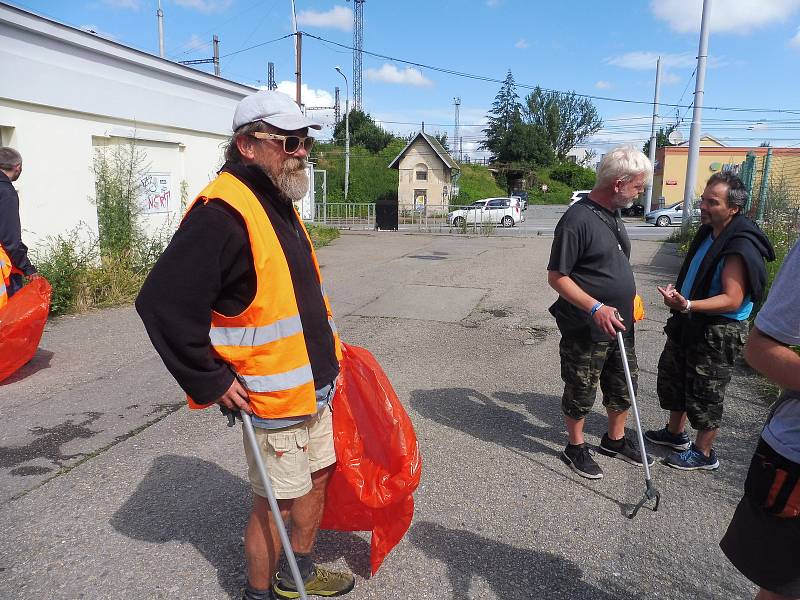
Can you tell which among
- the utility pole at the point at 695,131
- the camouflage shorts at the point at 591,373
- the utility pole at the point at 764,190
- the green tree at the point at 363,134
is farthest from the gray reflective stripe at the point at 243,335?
the green tree at the point at 363,134

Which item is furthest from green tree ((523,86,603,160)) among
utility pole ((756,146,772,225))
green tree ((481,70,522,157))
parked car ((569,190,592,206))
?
utility pole ((756,146,772,225))

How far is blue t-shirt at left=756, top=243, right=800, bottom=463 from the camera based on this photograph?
164 centimetres

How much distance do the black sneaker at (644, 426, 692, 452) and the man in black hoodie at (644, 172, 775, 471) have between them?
5.2 inches

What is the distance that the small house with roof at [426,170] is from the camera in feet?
152

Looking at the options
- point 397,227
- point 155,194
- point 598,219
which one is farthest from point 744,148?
point 598,219

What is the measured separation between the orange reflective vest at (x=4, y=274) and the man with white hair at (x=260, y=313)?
3.85m

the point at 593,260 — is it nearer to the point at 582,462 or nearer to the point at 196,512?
the point at 582,462

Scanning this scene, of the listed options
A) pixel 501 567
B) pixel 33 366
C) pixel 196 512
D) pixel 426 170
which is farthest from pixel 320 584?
pixel 426 170

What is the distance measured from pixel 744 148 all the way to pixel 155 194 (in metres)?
39.3

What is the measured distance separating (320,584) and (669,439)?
265 cm

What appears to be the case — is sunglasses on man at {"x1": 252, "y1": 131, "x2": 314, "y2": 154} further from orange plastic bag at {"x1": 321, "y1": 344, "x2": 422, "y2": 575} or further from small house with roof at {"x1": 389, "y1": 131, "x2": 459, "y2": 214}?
small house with roof at {"x1": 389, "y1": 131, "x2": 459, "y2": 214}

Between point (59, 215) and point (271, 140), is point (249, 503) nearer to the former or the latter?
point (271, 140)

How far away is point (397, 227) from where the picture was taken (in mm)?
27484

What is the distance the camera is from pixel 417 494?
135 inches
